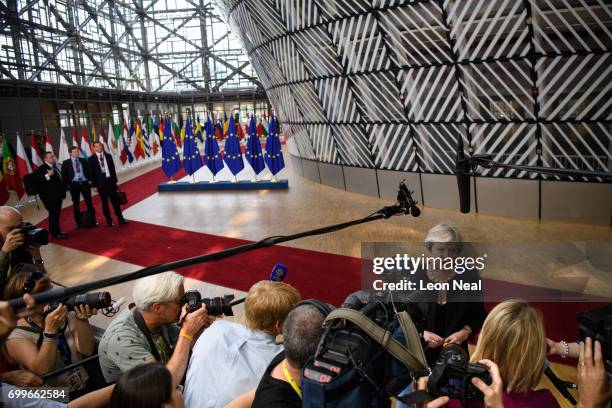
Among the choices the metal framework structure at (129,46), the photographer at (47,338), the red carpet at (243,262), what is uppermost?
the metal framework structure at (129,46)

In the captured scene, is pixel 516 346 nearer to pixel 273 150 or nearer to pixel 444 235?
pixel 444 235

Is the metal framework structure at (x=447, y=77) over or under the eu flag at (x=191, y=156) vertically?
over

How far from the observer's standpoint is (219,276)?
720 cm

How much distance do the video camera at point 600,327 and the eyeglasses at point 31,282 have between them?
2953 mm

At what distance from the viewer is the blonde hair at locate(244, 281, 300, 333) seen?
2271 millimetres

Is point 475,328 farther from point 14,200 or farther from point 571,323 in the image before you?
point 14,200

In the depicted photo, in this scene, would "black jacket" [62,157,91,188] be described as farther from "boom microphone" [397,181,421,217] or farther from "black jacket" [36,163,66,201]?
"boom microphone" [397,181,421,217]

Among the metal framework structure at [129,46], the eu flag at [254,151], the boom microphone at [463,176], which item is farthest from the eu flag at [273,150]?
the metal framework structure at [129,46]

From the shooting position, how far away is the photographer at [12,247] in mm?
3521

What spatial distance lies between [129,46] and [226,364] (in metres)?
42.9

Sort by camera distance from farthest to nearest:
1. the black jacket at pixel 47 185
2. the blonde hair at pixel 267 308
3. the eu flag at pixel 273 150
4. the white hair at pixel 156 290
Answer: the eu flag at pixel 273 150 → the black jacket at pixel 47 185 → the white hair at pixel 156 290 → the blonde hair at pixel 267 308

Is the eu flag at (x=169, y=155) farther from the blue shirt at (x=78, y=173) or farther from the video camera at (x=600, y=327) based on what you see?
the video camera at (x=600, y=327)

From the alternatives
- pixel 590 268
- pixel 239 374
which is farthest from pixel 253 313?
pixel 590 268

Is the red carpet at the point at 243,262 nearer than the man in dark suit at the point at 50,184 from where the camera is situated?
Yes
